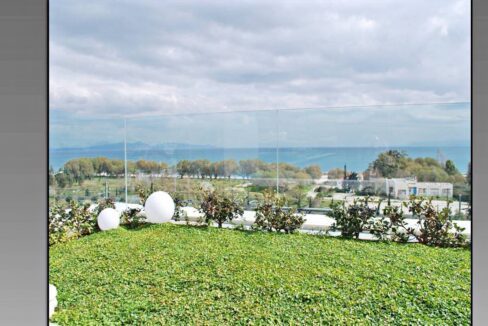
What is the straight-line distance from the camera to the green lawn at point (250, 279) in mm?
2914

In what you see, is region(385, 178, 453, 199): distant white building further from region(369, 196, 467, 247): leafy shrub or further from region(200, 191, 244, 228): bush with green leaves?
region(200, 191, 244, 228): bush with green leaves

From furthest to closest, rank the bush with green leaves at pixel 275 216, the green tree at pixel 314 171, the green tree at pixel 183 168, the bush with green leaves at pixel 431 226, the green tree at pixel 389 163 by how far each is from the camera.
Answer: the green tree at pixel 183 168 < the bush with green leaves at pixel 275 216 < the green tree at pixel 314 171 < the green tree at pixel 389 163 < the bush with green leaves at pixel 431 226

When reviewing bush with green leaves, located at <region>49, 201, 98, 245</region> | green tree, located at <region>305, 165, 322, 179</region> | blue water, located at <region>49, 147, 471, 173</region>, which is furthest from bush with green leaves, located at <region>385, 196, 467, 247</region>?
bush with green leaves, located at <region>49, 201, 98, 245</region>

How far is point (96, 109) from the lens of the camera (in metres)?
3.89

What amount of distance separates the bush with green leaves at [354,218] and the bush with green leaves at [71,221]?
2.15 metres

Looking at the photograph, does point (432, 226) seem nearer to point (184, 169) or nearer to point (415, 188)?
point (415, 188)

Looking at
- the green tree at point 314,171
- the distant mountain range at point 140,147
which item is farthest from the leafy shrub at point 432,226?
the distant mountain range at point 140,147

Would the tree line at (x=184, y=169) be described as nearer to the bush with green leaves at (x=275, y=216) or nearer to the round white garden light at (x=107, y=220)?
the bush with green leaves at (x=275, y=216)

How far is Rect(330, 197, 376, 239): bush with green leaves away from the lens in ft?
12.1

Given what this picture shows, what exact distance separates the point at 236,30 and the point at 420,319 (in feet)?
8.86

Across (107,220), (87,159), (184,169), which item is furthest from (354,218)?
(87,159)

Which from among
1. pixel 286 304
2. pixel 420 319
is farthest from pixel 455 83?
pixel 286 304

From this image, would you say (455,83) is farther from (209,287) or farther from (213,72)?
(209,287)

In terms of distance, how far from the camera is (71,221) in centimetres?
385
